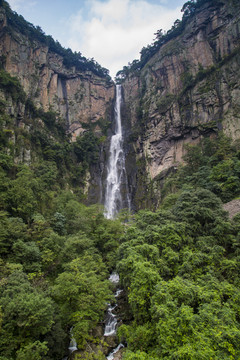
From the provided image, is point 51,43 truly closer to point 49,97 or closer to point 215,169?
point 49,97

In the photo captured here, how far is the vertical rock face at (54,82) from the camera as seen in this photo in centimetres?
3384

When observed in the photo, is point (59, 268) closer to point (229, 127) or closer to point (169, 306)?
point (169, 306)

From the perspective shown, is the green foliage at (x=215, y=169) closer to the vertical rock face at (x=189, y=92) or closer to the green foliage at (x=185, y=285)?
the vertical rock face at (x=189, y=92)

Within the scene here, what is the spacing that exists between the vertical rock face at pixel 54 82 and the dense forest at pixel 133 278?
860 inches

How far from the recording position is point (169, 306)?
7.22 m

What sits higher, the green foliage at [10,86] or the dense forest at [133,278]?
the green foliage at [10,86]

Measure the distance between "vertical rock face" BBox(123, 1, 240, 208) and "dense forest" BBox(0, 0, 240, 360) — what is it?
12.4 meters

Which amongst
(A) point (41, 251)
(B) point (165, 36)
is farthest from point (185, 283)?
(B) point (165, 36)

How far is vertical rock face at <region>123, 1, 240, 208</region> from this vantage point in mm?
30094

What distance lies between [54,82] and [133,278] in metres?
44.0

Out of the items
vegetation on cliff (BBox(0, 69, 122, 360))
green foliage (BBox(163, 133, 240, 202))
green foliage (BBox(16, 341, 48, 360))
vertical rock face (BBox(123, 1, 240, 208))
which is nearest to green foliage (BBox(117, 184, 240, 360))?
vegetation on cliff (BBox(0, 69, 122, 360))

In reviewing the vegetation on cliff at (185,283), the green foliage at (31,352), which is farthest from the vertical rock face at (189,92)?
the green foliage at (31,352)

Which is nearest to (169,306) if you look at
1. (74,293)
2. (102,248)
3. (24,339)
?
(74,293)

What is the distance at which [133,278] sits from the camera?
9109 mm
